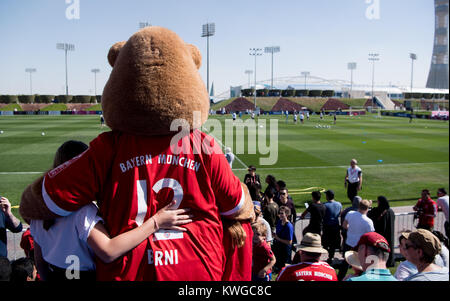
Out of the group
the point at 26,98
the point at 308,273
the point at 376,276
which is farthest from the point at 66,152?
the point at 26,98

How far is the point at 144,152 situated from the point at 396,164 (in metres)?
18.3

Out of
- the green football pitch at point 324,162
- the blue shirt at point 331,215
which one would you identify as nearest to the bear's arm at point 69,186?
the blue shirt at point 331,215

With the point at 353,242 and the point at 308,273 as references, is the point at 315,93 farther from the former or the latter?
the point at 308,273

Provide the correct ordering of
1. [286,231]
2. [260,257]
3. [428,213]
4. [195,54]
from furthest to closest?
[428,213] → [286,231] → [260,257] → [195,54]

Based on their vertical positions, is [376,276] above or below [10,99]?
below

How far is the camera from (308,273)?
2.84 meters

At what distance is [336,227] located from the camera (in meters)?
6.92

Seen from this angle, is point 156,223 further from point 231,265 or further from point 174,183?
point 231,265

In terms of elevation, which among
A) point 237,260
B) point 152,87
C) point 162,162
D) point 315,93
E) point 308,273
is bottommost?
point 308,273

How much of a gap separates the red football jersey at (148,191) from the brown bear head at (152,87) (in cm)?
10

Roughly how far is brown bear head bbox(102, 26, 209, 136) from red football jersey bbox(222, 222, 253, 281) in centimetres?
74

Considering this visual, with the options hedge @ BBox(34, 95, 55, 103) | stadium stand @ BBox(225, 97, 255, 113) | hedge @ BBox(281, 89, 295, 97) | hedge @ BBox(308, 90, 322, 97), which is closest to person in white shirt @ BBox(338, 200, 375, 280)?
stadium stand @ BBox(225, 97, 255, 113)

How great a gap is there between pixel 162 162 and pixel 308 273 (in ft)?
5.09
